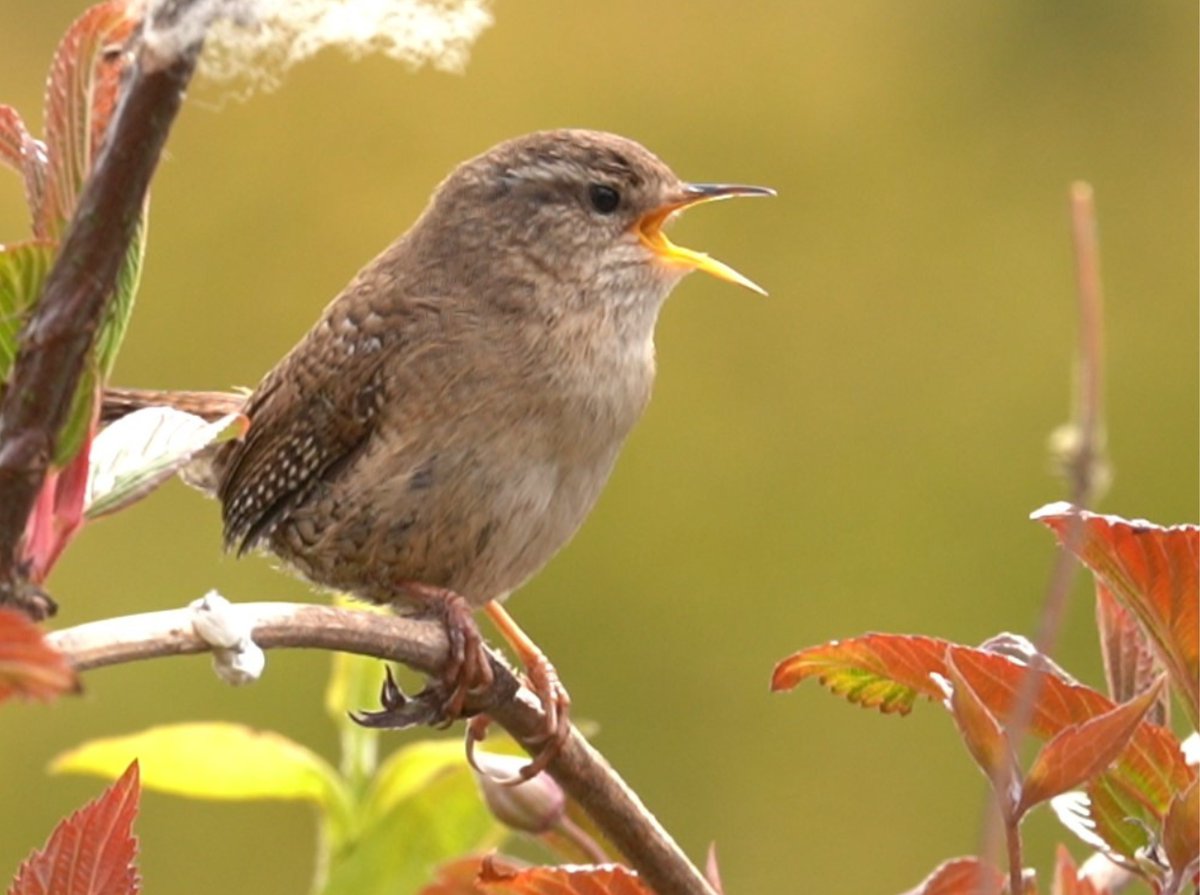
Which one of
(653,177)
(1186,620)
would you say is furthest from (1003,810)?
(653,177)

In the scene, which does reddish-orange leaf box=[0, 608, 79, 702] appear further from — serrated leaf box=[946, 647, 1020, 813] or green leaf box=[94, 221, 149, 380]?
serrated leaf box=[946, 647, 1020, 813]

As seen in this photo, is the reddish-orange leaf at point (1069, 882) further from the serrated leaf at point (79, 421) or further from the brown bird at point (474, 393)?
the brown bird at point (474, 393)

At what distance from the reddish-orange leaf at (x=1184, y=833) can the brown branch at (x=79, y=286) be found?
0.58 m

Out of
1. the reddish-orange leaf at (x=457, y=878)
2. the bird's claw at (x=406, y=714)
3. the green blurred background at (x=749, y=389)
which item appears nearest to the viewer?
the reddish-orange leaf at (x=457, y=878)

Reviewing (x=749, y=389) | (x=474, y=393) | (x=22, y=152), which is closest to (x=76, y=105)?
(x=22, y=152)

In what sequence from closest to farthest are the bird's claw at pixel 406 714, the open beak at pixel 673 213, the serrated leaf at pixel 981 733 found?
the serrated leaf at pixel 981 733, the bird's claw at pixel 406 714, the open beak at pixel 673 213

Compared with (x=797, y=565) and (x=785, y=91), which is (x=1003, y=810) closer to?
(x=797, y=565)

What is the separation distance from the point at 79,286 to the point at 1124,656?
2.40ft

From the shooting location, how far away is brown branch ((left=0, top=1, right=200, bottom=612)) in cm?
73

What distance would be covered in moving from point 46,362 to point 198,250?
17.0 feet

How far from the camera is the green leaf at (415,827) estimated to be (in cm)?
169

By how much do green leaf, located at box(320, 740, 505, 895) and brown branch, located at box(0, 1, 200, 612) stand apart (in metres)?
0.89

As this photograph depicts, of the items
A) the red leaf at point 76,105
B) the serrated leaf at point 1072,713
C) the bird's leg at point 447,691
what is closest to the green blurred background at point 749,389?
the bird's leg at point 447,691

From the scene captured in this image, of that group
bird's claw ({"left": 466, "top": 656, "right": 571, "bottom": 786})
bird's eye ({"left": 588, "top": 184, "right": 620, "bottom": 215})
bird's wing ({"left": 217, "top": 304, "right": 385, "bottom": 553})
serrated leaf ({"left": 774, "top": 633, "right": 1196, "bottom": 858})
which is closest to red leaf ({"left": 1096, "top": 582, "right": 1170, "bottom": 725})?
serrated leaf ({"left": 774, "top": 633, "right": 1196, "bottom": 858})
